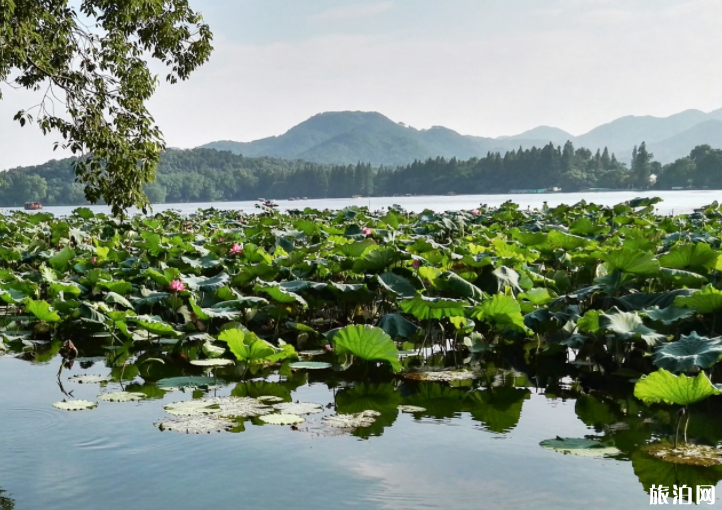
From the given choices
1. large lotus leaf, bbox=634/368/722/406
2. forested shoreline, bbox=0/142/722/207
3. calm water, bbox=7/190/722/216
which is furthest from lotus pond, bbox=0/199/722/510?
forested shoreline, bbox=0/142/722/207

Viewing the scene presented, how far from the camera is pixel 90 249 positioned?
8.23 meters

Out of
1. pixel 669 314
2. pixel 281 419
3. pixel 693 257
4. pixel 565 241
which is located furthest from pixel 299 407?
pixel 565 241

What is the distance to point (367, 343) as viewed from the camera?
371 centimetres

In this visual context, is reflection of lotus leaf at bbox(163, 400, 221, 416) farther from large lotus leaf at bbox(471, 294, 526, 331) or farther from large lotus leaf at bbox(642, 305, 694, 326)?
large lotus leaf at bbox(642, 305, 694, 326)

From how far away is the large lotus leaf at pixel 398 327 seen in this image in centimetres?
433

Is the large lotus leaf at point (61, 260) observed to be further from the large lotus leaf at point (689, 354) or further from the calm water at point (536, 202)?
the calm water at point (536, 202)

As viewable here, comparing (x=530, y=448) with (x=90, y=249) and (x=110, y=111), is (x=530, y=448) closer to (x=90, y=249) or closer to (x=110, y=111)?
(x=90, y=249)

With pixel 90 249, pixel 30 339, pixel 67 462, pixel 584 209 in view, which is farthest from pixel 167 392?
pixel 584 209

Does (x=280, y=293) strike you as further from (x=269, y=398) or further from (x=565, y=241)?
(x=565, y=241)

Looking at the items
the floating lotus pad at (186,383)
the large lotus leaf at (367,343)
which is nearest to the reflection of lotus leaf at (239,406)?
the floating lotus pad at (186,383)

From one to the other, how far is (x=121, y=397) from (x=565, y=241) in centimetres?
393

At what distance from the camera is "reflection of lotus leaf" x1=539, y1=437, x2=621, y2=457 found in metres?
2.84

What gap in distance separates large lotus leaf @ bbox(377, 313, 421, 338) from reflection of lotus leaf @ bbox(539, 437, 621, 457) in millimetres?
1432

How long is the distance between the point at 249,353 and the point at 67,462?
4.17 ft
